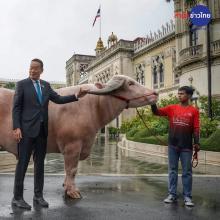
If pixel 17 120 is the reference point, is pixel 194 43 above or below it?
above

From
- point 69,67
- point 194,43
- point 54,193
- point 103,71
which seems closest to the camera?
point 54,193

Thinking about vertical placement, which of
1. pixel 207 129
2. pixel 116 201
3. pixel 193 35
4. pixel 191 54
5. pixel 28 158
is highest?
pixel 193 35

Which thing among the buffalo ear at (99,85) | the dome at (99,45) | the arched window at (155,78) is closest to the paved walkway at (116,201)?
the buffalo ear at (99,85)

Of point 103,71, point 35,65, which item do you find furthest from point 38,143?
point 103,71

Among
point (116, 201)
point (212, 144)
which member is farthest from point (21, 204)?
point (212, 144)

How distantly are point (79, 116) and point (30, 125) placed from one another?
1.06 m

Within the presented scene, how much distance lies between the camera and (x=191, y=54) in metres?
28.8

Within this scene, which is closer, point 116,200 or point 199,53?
point 116,200

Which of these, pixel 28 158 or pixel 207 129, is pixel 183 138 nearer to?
pixel 28 158

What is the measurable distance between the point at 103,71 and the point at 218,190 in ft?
172

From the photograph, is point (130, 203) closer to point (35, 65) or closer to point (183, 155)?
point (183, 155)

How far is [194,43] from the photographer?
30234mm

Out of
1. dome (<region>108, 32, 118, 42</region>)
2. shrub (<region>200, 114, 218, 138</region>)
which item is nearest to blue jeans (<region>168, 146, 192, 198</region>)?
shrub (<region>200, 114, 218, 138</region>)

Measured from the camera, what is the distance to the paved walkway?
16.2ft
